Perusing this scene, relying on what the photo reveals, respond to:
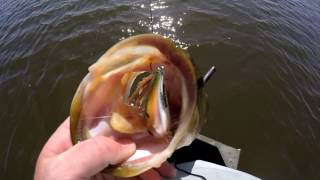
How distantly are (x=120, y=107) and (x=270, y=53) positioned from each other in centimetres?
558

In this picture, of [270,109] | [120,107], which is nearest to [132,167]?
[120,107]

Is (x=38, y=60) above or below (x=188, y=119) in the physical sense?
below

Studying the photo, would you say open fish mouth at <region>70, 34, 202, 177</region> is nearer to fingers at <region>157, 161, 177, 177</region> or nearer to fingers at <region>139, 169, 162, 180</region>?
fingers at <region>139, 169, 162, 180</region>

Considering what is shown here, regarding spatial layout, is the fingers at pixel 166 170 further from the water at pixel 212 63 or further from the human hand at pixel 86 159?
the water at pixel 212 63

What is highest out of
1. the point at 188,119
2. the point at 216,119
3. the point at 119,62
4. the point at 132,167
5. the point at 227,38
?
the point at 119,62

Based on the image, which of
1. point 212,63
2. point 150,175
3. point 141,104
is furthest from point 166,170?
point 212,63

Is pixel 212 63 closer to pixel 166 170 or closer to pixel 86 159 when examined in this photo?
pixel 166 170

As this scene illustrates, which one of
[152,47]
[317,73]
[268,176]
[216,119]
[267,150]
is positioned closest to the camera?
[152,47]

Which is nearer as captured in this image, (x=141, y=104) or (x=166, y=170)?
(x=141, y=104)

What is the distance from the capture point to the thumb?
Answer: 1299mm

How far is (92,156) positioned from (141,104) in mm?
307

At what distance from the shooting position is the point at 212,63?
5.88m

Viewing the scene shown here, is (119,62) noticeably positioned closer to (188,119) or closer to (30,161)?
(188,119)

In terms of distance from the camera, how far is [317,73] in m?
6.24
